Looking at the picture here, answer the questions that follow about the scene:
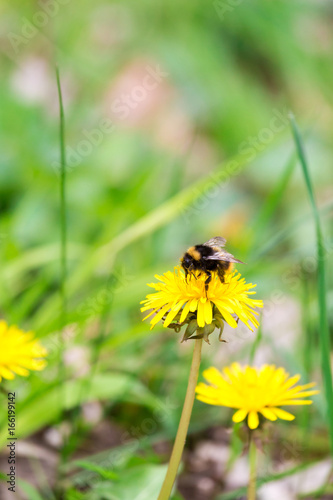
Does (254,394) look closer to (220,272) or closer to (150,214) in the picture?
(220,272)

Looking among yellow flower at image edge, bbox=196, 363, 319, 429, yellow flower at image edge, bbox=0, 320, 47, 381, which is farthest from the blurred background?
yellow flower at image edge, bbox=0, 320, 47, 381

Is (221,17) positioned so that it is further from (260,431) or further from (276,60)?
(260,431)

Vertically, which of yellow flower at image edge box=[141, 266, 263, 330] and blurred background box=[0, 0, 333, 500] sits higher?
blurred background box=[0, 0, 333, 500]

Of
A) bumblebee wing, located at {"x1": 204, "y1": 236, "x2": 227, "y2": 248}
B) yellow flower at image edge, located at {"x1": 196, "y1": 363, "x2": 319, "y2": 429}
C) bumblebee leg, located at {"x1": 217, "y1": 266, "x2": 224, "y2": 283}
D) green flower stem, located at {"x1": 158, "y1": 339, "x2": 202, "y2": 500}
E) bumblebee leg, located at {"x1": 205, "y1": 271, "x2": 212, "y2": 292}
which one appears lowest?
green flower stem, located at {"x1": 158, "y1": 339, "x2": 202, "y2": 500}

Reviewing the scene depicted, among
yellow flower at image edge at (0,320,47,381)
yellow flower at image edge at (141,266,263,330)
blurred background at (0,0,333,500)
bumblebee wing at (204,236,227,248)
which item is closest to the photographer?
yellow flower at image edge at (141,266,263,330)

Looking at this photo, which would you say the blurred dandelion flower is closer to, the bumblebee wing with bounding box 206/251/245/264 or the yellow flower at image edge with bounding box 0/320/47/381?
the bumblebee wing with bounding box 206/251/245/264

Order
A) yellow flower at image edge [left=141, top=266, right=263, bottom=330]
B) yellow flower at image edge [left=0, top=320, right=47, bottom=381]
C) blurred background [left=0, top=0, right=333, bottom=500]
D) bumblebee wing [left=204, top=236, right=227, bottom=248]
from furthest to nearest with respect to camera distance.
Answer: blurred background [left=0, top=0, right=333, bottom=500], yellow flower at image edge [left=0, top=320, right=47, bottom=381], bumblebee wing [left=204, top=236, right=227, bottom=248], yellow flower at image edge [left=141, top=266, right=263, bottom=330]
